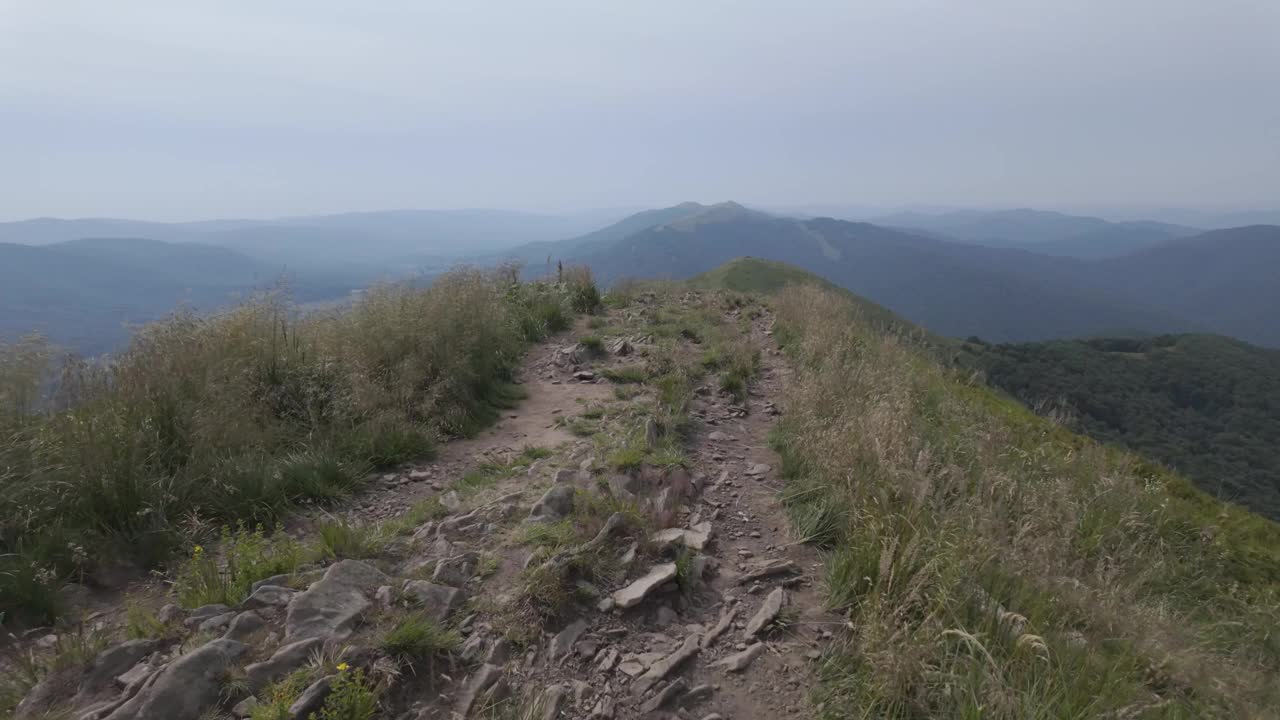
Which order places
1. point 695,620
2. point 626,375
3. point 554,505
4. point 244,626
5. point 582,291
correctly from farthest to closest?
point 582,291, point 626,375, point 554,505, point 695,620, point 244,626

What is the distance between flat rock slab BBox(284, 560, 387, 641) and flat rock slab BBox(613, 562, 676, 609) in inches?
53.6

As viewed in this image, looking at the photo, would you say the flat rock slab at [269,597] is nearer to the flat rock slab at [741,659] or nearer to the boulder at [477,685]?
the boulder at [477,685]

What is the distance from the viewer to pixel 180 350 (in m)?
5.18

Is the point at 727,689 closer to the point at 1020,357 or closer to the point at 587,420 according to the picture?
the point at 587,420

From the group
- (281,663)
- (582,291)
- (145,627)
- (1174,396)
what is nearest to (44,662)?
(145,627)

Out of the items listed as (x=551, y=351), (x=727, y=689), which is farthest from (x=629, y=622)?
(x=551, y=351)

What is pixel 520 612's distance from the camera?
3068 millimetres

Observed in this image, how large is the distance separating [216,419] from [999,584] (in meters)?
5.77

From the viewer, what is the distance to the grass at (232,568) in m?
3.00

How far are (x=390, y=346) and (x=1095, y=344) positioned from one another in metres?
91.5

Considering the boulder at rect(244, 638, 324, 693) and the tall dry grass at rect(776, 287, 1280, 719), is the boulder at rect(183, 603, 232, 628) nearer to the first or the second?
the boulder at rect(244, 638, 324, 693)

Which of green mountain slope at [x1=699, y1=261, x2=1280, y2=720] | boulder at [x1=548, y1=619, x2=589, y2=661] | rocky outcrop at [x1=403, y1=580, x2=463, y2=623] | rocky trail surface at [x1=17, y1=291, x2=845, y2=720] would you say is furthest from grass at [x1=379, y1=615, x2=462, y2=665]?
green mountain slope at [x1=699, y1=261, x2=1280, y2=720]

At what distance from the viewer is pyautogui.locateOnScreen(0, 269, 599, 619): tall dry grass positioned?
3590 millimetres

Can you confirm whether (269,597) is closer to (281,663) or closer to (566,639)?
(281,663)
